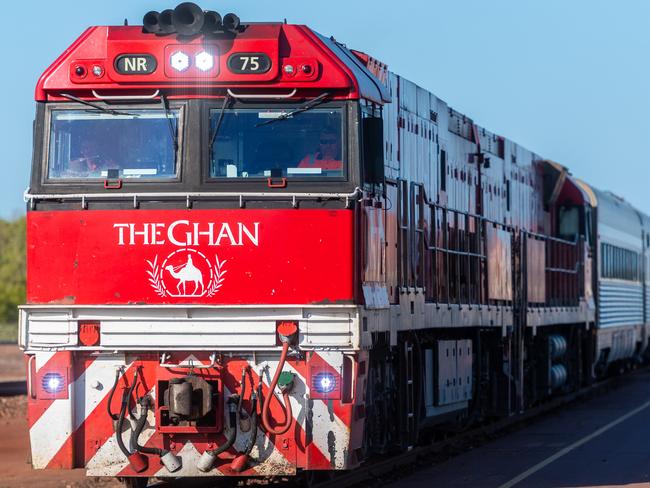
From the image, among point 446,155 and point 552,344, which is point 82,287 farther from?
point 552,344

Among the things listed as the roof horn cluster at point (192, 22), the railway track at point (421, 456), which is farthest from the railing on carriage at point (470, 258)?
the roof horn cluster at point (192, 22)

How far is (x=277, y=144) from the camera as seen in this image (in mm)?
11000

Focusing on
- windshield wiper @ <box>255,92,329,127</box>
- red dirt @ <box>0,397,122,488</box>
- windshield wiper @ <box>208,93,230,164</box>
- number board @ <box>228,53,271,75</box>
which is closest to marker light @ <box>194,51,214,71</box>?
number board @ <box>228,53,271,75</box>

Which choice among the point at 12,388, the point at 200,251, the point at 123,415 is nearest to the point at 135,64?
the point at 200,251

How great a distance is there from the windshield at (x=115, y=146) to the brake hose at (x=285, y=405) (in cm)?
169

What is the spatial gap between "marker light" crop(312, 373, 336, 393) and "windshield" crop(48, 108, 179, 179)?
196 cm

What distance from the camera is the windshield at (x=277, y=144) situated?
11.0 metres

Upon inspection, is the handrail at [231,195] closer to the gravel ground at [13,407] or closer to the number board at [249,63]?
the number board at [249,63]

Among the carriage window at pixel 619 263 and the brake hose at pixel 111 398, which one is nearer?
the brake hose at pixel 111 398

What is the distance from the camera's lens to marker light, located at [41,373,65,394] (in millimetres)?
10742

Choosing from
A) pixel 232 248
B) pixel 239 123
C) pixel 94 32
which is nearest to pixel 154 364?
pixel 232 248

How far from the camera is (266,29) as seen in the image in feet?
36.7

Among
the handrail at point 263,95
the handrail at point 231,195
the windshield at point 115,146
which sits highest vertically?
the handrail at point 263,95

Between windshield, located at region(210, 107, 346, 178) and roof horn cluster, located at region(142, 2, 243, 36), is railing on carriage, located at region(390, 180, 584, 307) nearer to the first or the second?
windshield, located at region(210, 107, 346, 178)
